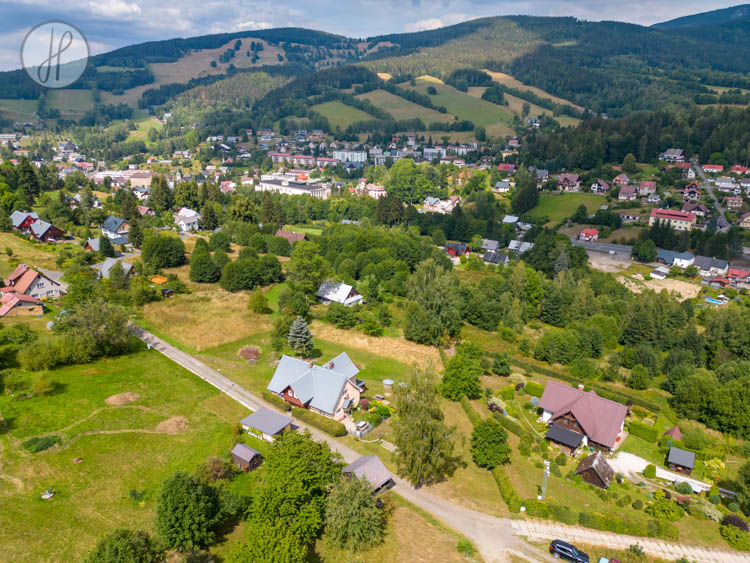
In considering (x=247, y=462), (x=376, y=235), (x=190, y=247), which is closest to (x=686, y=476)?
(x=247, y=462)

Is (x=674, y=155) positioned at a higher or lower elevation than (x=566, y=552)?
higher

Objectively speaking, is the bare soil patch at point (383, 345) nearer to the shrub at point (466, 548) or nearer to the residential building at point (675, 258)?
the shrub at point (466, 548)

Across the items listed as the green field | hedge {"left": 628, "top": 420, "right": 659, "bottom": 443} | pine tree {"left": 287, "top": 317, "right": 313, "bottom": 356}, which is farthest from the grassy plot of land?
the green field

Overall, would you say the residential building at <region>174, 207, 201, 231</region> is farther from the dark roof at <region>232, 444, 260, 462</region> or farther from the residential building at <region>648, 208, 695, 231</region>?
the residential building at <region>648, 208, 695, 231</region>

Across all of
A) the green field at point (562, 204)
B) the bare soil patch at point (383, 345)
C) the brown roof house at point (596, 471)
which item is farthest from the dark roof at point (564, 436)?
the green field at point (562, 204)

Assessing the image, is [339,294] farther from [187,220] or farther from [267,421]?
[187,220]

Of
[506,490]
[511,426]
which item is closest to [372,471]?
[506,490]

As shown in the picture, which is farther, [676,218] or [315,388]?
[676,218]
